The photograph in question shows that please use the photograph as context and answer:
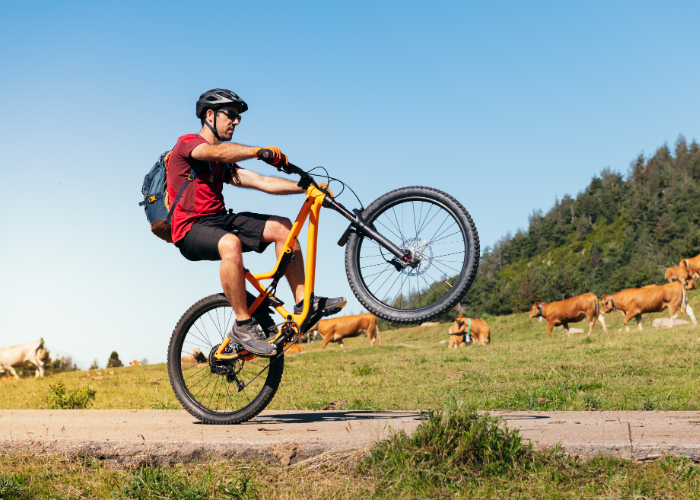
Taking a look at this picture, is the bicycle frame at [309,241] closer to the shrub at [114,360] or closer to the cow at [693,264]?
the shrub at [114,360]

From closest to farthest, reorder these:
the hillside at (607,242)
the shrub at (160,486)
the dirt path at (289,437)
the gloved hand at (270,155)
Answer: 1. the shrub at (160,486)
2. the dirt path at (289,437)
3. the gloved hand at (270,155)
4. the hillside at (607,242)

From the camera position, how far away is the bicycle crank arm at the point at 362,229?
478 centimetres

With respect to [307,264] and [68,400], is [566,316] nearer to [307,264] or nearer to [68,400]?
[68,400]

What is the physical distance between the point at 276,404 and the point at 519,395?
3.98 metres

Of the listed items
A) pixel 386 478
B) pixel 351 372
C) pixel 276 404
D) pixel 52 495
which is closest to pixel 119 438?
pixel 52 495

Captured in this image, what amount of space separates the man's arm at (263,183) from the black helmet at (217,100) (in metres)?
0.65

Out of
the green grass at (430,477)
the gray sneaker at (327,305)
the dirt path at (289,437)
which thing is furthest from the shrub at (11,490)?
the gray sneaker at (327,305)

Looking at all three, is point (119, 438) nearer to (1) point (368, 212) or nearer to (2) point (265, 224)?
(2) point (265, 224)

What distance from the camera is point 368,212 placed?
197 inches

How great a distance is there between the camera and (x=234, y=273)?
4836mm

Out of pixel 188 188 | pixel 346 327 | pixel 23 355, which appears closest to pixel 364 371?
pixel 188 188

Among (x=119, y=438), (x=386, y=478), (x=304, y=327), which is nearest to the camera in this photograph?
(x=386, y=478)

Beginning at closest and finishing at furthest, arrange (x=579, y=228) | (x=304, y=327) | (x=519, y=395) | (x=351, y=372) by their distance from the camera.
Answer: (x=304, y=327) → (x=519, y=395) → (x=351, y=372) → (x=579, y=228)

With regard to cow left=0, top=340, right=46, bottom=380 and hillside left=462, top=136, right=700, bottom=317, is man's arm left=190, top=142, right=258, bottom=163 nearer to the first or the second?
cow left=0, top=340, right=46, bottom=380
